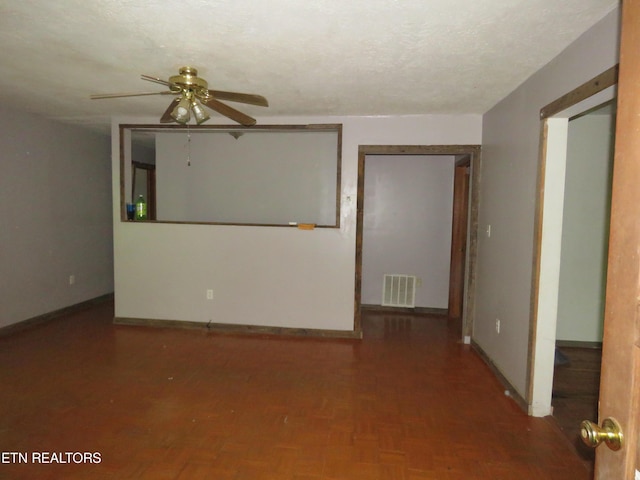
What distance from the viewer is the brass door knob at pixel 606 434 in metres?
0.82

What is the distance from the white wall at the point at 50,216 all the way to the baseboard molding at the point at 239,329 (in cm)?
97

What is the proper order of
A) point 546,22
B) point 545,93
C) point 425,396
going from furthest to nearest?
point 425,396
point 545,93
point 546,22

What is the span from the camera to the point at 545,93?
7.70 feet

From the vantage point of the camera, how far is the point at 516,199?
2.74 meters

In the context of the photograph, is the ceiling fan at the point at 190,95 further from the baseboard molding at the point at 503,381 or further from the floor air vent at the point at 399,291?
the floor air vent at the point at 399,291

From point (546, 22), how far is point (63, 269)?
5337 mm

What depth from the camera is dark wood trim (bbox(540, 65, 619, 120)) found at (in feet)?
5.58

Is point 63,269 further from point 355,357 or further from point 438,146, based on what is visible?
point 438,146

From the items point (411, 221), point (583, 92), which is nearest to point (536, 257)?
point (583, 92)

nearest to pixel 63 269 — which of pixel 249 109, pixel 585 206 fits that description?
pixel 249 109

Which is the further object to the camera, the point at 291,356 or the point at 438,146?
the point at 438,146

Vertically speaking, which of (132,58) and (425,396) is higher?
(132,58)

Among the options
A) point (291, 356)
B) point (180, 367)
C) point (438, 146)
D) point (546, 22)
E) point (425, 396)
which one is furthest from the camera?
point (438, 146)

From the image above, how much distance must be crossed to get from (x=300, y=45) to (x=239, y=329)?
9.89 feet
